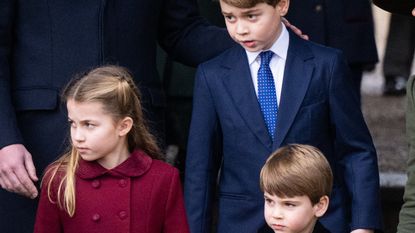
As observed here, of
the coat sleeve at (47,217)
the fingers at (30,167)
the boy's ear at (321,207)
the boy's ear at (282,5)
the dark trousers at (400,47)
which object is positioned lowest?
the dark trousers at (400,47)

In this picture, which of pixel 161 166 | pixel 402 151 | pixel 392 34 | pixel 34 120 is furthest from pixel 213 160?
pixel 392 34

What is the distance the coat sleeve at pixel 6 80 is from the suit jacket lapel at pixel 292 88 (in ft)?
3.29

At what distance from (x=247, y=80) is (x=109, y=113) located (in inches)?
23.2

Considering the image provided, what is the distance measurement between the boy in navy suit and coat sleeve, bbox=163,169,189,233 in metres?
0.27

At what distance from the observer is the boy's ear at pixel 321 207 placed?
5461 millimetres

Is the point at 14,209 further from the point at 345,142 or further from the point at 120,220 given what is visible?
the point at 345,142

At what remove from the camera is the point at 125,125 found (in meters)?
5.62

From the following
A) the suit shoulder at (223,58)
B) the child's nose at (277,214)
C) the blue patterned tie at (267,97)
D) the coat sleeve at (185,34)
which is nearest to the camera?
the child's nose at (277,214)

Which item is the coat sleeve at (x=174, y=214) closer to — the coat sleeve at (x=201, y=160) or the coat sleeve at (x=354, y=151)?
the coat sleeve at (x=201, y=160)

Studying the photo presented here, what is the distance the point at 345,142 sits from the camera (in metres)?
5.83

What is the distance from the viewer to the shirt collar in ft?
19.1

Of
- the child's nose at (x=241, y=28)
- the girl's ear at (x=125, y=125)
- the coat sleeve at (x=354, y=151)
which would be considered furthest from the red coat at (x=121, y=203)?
the coat sleeve at (x=354, y=151)

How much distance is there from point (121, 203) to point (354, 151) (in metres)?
0.95

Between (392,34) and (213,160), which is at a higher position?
(213,160)
